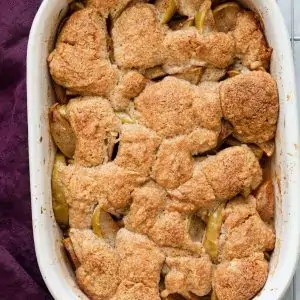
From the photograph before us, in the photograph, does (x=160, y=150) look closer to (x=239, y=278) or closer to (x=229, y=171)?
(x=229, y=171)

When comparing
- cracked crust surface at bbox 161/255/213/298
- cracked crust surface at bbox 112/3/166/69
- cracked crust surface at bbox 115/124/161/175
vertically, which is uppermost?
cracked crust surface at bbox 112/3/166/69

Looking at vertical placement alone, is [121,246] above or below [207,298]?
above

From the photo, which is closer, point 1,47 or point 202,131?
point 202,131

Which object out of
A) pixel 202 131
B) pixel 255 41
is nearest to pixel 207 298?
pixel 202 131

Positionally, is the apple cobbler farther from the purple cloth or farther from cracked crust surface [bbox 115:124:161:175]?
the purple cloth

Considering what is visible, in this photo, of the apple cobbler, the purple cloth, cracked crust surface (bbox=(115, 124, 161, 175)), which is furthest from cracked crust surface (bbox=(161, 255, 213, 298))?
the purple cloth

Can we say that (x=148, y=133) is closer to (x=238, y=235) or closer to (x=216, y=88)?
(x=216, y=88)

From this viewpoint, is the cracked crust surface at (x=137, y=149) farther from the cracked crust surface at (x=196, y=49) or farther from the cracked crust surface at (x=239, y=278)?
the cracked crust surface at (x=239, y=278)
